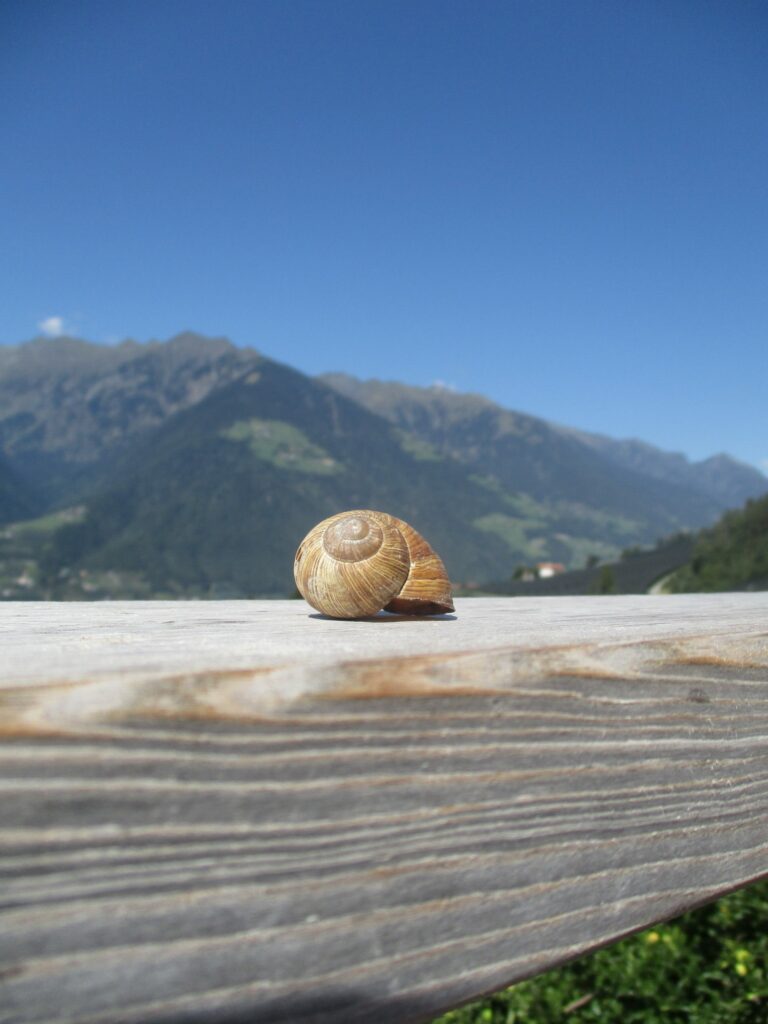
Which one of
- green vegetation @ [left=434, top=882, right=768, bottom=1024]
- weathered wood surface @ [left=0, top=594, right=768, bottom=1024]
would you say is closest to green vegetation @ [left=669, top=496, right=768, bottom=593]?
green vegetation @ [left=434, top=882, right=768, bottom=1024]

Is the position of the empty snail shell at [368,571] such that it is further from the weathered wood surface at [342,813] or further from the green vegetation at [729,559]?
the green vegetation at [729,559]

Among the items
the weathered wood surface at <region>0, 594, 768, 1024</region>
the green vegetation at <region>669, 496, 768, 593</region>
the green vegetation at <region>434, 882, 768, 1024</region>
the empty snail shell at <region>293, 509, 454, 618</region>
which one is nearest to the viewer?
the weathered wood surface at <region>0, 594, 768, 1024</region>

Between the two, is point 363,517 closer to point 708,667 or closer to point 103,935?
point 708,667

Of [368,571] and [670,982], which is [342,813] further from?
[670,982]

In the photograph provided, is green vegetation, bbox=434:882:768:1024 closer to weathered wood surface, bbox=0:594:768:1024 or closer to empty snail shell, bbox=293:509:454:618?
empty snail shell, bbox=293:509:454:618

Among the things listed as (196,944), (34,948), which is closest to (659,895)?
(196,944)

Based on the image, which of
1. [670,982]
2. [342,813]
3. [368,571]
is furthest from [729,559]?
[342,813]
